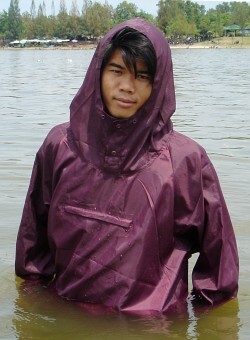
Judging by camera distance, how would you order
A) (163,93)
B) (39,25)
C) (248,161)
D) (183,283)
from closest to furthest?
(163,93) < (183,283) < (248,161) < (39,25)

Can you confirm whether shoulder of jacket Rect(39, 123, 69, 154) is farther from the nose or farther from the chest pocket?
the nose

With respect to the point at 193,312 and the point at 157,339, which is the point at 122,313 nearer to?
the point at 157,339

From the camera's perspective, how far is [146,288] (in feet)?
10.0

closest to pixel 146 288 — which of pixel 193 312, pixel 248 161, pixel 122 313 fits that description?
pixel 122 313

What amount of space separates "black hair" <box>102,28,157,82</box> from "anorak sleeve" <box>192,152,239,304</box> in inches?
19.2

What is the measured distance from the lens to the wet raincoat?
300 cm

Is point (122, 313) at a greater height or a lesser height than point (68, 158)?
lesser

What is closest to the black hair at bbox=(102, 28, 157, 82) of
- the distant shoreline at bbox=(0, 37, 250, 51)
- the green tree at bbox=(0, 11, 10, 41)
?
the distant shoreline at bbox=(0, 37, 250, 51)

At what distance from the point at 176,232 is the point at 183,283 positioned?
250 millimetres

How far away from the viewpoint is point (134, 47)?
9.39 feet

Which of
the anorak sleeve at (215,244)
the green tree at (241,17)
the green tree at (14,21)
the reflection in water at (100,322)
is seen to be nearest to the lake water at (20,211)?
the reflection in water at (100,322)

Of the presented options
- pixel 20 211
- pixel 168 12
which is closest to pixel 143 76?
pixel 20 211

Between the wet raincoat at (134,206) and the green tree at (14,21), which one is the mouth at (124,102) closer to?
the wet raincoat at (134,206)

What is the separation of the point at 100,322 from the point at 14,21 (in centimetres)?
14845
